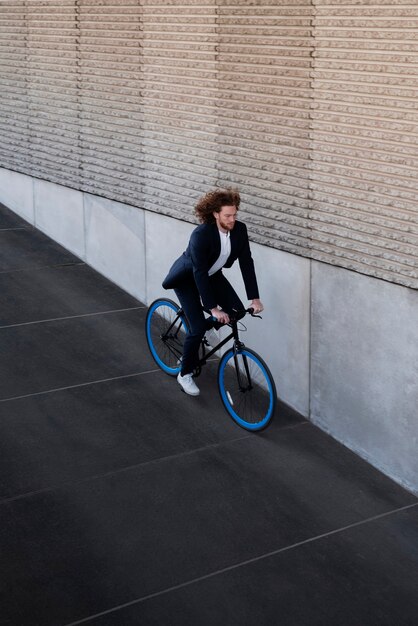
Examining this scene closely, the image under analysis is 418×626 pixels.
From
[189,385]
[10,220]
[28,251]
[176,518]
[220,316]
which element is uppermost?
[10,220]

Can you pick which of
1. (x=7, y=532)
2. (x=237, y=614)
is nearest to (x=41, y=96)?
(x=7, y=532)

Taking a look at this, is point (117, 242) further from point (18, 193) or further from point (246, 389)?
point (246, 389)

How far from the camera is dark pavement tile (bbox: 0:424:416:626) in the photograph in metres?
5.27

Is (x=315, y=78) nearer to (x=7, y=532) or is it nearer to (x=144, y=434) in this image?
(x=144, y=434)

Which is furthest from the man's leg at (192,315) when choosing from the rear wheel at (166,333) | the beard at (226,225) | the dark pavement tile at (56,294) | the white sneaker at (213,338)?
the dark pavement tile at (56,294)

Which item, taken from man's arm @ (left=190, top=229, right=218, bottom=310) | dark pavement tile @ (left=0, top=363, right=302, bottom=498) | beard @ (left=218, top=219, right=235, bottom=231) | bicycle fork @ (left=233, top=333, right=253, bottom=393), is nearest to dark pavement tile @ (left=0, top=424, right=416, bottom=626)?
dark pavement tile @ (left=0, top=363, right=302, bottom=498)

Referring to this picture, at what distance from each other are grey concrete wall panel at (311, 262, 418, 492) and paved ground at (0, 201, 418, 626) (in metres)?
0.19

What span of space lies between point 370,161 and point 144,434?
2.59m

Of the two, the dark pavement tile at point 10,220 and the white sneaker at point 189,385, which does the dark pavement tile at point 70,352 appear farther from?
the dark pavement tile at point 10,220

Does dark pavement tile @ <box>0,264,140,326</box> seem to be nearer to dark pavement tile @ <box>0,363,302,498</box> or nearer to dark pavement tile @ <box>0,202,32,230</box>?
dark pavement tile @ <box>0,202,32,230</box>

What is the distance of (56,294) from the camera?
9.80 m

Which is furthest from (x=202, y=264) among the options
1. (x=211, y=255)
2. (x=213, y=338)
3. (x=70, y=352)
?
(x=70, y=352)

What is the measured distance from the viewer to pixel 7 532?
572cm

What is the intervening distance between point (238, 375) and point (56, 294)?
10.6 feet
